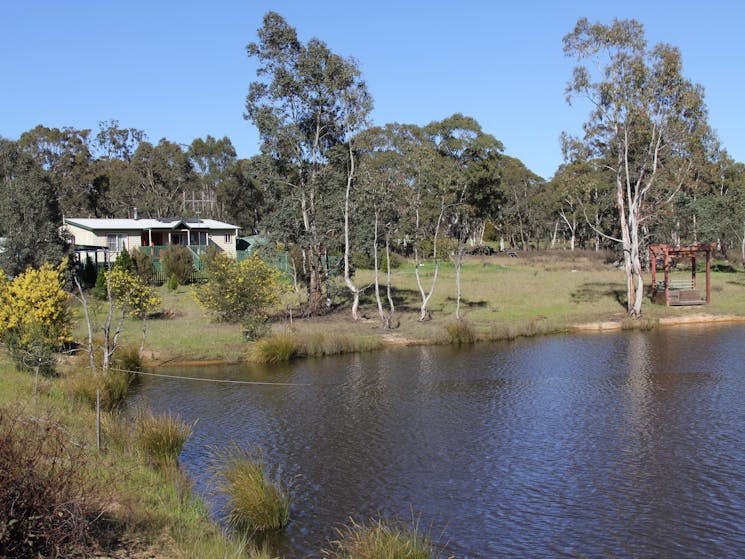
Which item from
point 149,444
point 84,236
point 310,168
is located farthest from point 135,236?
point 149,444

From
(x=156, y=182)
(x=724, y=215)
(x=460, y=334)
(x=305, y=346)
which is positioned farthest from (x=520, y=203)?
(x=305, y=346)

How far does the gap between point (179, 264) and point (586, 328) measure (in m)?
26.3

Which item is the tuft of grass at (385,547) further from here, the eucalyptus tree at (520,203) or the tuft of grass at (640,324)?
the eucalyptus tree at (520,203)

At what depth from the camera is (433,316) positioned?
35156 millimetres

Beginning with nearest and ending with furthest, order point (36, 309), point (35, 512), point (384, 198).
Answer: point (35, 512) < point (36, 309) < point (384, 198)

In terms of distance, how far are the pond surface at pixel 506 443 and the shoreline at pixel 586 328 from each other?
3.12ft

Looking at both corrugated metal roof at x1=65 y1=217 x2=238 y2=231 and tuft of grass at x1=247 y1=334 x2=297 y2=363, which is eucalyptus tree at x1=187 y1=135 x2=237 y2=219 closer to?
corrugated metal roof at x1=65 y1=217 x2=238 y2=231

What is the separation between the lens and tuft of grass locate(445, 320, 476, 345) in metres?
29.8

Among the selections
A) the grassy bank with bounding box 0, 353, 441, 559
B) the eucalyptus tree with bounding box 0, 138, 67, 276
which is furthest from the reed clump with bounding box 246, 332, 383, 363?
the eucalyptus tree with bounding box 0, 138, 67, 276

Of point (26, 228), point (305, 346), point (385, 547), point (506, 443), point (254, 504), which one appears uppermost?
point (26, 228)

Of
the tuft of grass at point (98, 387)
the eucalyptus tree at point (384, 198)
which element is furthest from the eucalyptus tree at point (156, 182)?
the tuft of grass at point (98, 387)

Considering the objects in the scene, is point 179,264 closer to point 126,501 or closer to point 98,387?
point 98,387

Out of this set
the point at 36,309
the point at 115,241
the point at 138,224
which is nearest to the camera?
the point at 36,309

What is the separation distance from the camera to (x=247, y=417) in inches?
724
